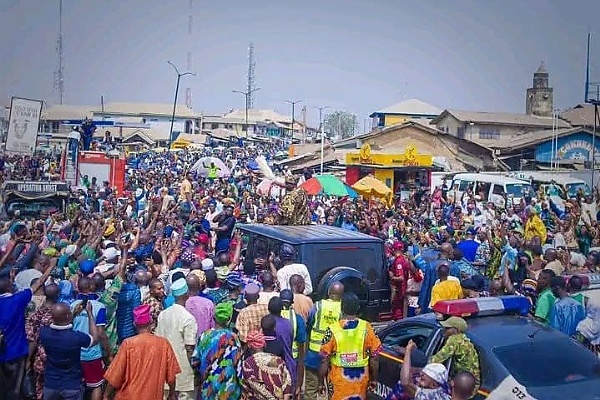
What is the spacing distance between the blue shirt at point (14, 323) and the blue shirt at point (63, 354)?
788mm

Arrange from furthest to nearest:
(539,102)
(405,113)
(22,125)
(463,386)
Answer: (405,113) → (539,102) → (22,125) → (463,386)

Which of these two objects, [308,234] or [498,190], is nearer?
[308,234]

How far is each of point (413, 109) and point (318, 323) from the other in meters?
61.9

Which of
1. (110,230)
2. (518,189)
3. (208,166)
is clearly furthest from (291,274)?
(208,166)

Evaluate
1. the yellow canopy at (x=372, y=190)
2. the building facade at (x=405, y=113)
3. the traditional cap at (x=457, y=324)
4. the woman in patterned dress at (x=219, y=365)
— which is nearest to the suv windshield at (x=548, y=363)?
the traditional cap at (x=457, y=324)

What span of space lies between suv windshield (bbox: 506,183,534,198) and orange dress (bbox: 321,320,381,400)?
58.7ft

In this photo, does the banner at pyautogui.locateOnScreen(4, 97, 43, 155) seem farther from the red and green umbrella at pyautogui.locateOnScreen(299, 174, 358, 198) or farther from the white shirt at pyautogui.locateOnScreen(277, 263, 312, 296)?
the red and green umbrella at pyautogui.locateOnScreen(299, 174, 358, 198)

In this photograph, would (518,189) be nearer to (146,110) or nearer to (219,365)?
(219,365)

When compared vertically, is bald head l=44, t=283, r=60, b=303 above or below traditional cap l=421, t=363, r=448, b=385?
above

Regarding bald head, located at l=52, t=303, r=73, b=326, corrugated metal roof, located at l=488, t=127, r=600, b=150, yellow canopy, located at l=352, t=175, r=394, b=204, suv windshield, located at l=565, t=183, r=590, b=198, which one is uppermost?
corrugated metal roof, located at l=488, t=127, r=600, b=150

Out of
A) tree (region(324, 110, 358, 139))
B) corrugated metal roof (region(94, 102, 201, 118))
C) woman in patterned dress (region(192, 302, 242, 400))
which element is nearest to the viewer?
woman in patterned dress (region(192, 302, 242, 400))

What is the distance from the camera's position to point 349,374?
19.9 ft

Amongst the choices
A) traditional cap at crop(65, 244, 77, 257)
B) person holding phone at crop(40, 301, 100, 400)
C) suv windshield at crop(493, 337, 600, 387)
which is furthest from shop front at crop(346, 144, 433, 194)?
person holding phone at crop(40, 301, 100, 400)

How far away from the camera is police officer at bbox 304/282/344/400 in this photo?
6773mm
